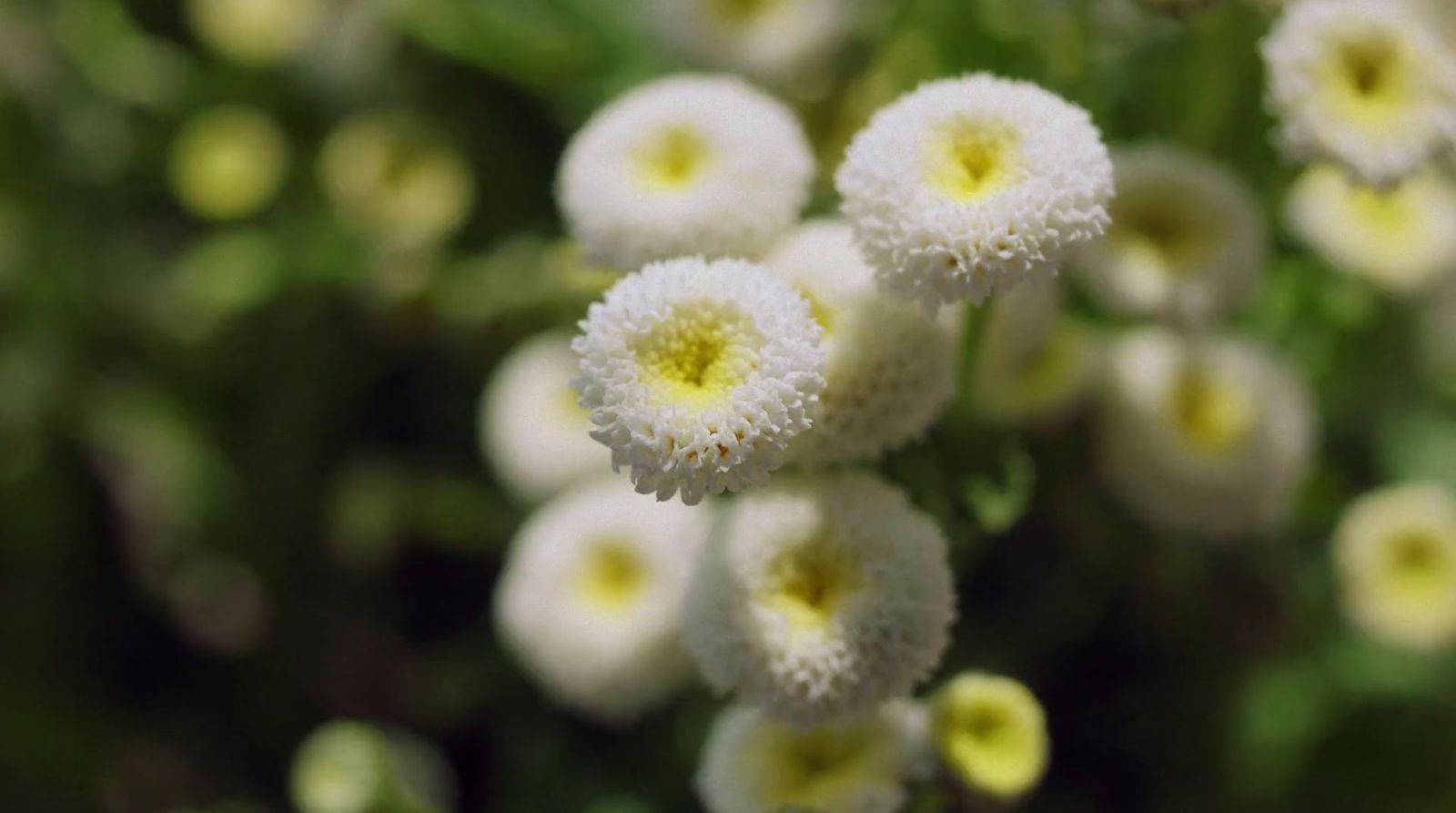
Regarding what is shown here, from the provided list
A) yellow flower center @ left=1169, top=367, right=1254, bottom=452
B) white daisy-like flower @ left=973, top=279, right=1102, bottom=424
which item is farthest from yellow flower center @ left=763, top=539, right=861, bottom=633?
yellow flower center @ left=1169, top=367, right=1254, bottom=452

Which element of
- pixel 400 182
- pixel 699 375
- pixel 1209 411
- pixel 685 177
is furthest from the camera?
pixel 400 182

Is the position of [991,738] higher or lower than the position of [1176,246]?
lower

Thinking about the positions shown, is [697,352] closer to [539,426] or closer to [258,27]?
[539,426]

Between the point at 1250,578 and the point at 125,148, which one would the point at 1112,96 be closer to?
the point at 1250,578

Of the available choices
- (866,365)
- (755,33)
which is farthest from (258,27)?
(866,365)

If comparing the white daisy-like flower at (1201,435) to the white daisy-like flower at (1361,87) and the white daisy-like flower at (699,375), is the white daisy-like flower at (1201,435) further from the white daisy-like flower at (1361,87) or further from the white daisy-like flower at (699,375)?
the white daisy-like flower at (699,375)

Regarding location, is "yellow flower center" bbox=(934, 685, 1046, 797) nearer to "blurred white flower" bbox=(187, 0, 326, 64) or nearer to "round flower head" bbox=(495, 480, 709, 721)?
"round flower head" bbox=(495, 480, 709, 721)

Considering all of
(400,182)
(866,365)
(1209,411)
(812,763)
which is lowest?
(812,763)

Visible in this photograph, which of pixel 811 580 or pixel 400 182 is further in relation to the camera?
pixel 400 182
